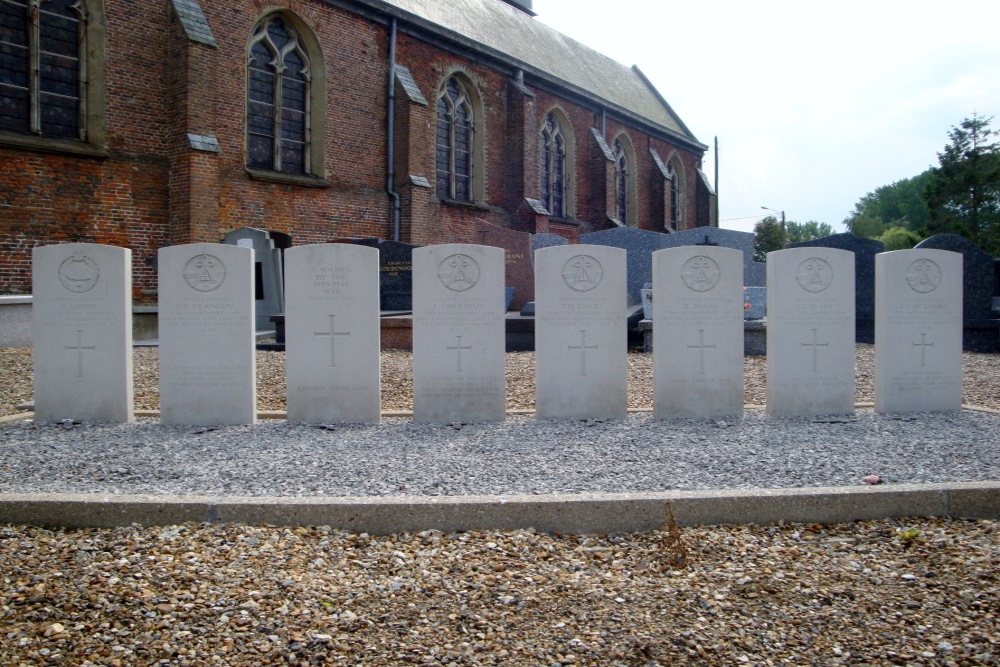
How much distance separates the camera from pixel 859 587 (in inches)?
106

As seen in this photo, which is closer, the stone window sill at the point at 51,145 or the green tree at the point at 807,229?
the stone window sill at the point at 51,145

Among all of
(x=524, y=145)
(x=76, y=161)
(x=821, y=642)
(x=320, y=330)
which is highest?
(x=524, y=145)

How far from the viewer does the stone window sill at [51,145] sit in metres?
12.5

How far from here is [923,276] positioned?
638 cm

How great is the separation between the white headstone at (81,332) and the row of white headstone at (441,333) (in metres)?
0.01

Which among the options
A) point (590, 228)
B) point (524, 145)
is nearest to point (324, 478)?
point (524, 145)

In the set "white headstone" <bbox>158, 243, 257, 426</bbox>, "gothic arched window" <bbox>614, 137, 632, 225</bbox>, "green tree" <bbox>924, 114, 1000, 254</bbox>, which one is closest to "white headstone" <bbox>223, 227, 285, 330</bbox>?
"white headstone" <bbox>158, 243, 257, 426</bbox>

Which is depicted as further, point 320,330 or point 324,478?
point 320,330

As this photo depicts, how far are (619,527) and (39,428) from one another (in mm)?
4853

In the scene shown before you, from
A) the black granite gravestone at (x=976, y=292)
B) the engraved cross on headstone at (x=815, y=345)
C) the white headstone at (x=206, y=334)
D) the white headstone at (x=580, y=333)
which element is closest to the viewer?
the white headstone at (x=206, y=334)

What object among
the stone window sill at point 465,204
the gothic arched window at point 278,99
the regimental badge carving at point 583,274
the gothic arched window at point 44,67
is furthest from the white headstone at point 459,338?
the stone window sill at point 465,204

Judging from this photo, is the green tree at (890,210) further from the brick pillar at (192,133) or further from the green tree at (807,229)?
the brick pillar at (192,133)

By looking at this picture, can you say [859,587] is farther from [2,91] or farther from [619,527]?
[2,91]

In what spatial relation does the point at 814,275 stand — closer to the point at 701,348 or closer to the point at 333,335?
the point at 701,348
